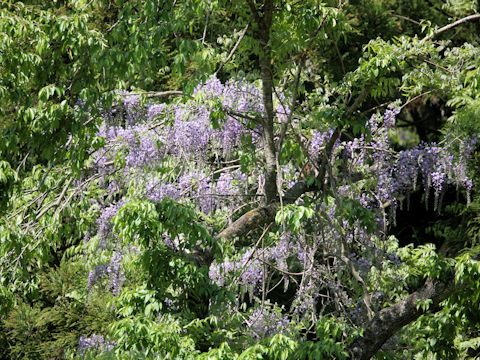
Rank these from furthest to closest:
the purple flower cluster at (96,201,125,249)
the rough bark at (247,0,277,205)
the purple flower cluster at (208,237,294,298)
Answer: the purple flower cluster at (96,201,125,249) < the purple flower cluster at (208,237,294,298) < the rough bark at (247,0,277,205)

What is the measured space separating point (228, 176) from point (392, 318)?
1765 mm

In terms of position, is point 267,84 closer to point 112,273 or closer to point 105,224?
point 105,224

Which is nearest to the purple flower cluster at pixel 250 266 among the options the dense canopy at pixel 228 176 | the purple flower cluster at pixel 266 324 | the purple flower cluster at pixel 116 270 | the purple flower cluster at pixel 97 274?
the dense canopy at pixel 228 176

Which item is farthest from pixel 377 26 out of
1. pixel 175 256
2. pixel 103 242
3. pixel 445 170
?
pixel 175 256

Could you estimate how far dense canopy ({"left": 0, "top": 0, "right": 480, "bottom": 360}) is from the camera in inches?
159

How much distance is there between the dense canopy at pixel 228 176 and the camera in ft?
13.3

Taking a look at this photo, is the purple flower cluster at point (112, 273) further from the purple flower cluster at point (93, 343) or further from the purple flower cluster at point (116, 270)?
the purple flower cluster at point (93, 343)

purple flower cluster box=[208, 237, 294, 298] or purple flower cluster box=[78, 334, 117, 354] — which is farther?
purple flower cluster box=[78, 334, 117, 354]

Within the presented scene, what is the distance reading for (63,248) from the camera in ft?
27.9

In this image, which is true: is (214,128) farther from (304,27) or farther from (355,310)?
(355,310)

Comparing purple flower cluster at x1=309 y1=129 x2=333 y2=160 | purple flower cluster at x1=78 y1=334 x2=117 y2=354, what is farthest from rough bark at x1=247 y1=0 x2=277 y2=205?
purple flower cluster at x1=78 y1=334 x2=117 y2=354

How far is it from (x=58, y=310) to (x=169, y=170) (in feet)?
9.87

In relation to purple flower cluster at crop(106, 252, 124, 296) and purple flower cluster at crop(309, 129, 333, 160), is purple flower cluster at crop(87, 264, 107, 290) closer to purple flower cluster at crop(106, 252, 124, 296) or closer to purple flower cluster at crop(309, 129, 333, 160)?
purple flower cluster at crop(106, 252, 124, 296)

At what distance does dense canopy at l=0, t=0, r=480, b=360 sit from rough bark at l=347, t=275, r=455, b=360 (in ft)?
0.04
